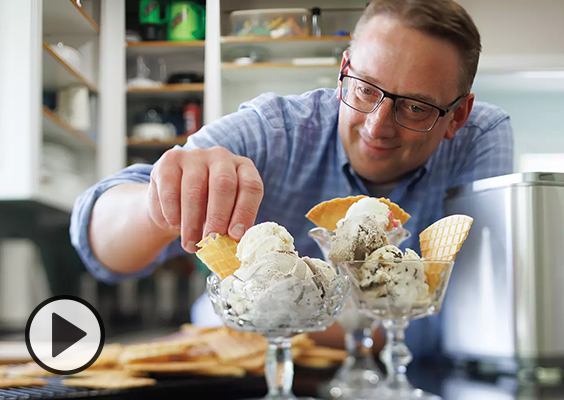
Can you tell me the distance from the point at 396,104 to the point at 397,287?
0.50m

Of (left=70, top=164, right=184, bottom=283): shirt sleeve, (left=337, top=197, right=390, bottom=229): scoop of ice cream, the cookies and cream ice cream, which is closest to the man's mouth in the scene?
(left=337, top=197, right=390, bottom=229): scoop of ice cream

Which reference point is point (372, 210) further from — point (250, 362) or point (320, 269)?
point (250, 362)

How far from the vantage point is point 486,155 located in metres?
1.27

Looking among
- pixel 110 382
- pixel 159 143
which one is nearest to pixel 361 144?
pixel 159 143

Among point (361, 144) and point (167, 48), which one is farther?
point (167, 48)

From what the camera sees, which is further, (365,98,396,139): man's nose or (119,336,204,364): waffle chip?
(365,98,396,139): man's nose

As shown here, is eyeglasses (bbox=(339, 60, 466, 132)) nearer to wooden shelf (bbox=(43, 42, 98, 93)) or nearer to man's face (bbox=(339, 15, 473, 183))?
man's face (bbox=(339, 15, 473, 183))

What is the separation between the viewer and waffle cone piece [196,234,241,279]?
0.82 metres

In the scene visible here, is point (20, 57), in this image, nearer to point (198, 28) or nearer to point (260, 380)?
point (198, 28)

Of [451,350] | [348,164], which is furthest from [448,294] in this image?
[348,164]

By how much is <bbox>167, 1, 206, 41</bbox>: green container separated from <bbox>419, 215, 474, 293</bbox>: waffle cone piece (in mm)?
Answer: 682

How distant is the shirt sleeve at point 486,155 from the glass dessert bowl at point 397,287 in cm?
50

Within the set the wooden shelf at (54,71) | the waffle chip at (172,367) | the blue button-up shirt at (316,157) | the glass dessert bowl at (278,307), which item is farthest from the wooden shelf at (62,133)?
the glass dessert bowl at (278,307)

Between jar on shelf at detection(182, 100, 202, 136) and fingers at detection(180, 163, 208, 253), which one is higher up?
jar on shelf at detection(182, 100, 202, 136)
